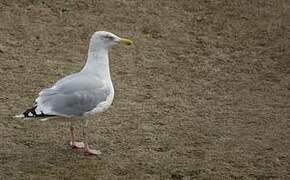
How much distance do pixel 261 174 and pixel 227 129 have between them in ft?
2.60

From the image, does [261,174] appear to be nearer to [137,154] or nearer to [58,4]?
[137,154]

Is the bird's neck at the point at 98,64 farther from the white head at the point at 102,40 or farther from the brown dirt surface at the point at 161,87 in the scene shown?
the brown dirt surface at the point at 161,87

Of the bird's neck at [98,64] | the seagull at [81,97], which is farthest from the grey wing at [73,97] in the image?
the bird's neck at [98,64]

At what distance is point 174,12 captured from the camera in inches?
325

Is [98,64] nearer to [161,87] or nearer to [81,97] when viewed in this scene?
[81,97]

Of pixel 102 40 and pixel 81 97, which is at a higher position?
pixel 102 40

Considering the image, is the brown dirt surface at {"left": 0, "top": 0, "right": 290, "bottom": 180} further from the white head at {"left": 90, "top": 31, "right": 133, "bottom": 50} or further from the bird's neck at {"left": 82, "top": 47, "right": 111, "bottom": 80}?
the white head at {"left": 90, "top": 31, "right": 133, "bottom": 50}

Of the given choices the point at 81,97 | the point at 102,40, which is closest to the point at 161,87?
the point at 102,40

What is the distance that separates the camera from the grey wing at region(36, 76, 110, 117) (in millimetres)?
4898

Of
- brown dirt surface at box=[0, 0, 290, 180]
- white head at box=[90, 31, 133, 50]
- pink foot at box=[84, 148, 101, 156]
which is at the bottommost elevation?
pink foot at box=[84, 148, 101, 156]

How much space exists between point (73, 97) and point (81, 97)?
0.06 metres

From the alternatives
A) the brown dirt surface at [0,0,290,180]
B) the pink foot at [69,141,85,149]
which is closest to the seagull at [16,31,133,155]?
the pink foot at [69,141,85,149]

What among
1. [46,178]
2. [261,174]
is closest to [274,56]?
[261,174]

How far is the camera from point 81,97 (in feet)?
16.4
